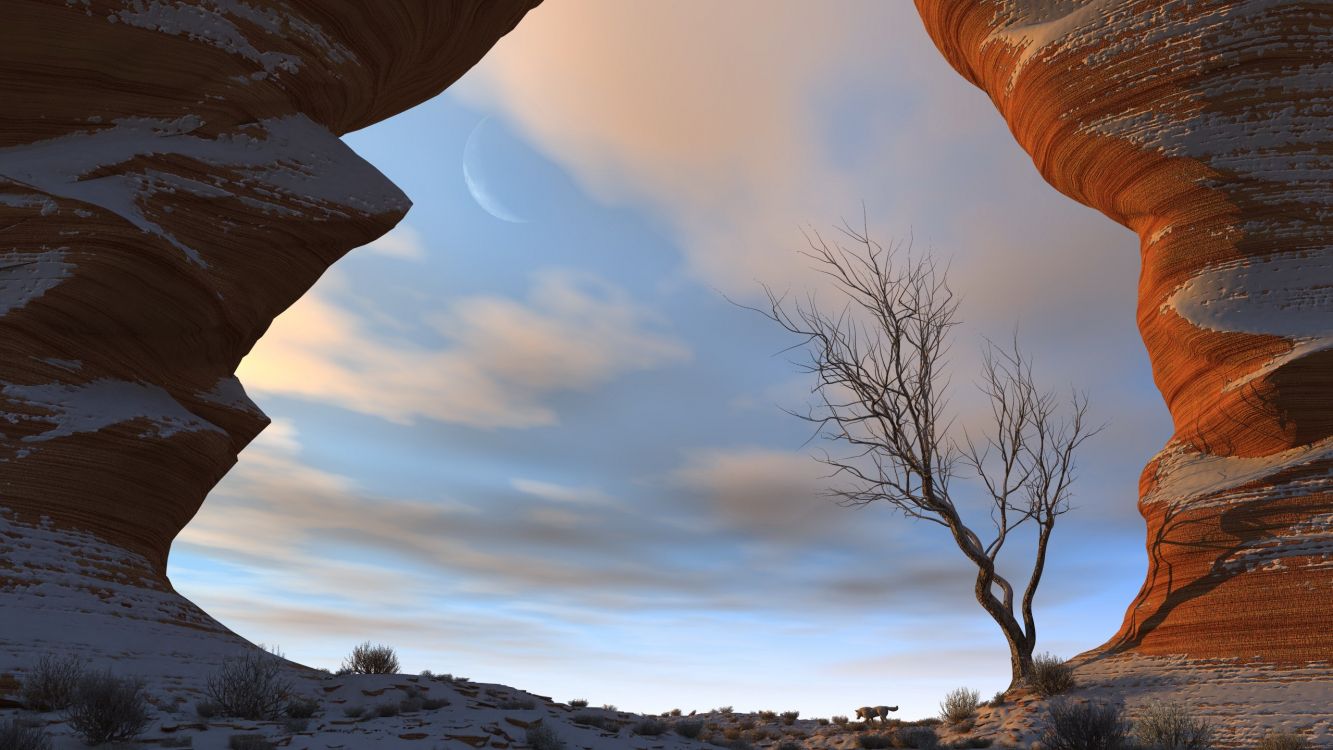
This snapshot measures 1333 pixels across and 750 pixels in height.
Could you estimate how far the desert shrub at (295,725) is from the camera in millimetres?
7523

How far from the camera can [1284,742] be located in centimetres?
1012

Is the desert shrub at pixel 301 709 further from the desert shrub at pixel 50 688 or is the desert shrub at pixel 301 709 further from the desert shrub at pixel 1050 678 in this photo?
the desert shrub at pixel 1050 678

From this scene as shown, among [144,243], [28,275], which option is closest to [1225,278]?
[144,243]

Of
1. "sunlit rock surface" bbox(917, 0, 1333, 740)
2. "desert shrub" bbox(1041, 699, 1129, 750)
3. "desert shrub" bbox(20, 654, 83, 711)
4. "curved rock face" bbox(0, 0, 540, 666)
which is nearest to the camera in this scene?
"desert shrub" bbox(20, 654, 83, 711)

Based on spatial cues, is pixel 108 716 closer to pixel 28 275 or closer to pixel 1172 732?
pixel 28 275

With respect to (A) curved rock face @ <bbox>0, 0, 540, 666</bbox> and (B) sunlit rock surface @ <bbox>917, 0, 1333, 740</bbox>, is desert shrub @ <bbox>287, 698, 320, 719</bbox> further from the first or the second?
(B) sunlit rock surface @ <bbox>917, 0, 1333, 740</bbox>

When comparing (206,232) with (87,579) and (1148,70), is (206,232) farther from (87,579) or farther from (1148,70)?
(1148,70)

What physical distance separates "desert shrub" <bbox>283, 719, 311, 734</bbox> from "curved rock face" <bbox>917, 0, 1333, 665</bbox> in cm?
1202

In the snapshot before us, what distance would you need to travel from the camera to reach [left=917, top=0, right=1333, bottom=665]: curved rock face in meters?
12.3

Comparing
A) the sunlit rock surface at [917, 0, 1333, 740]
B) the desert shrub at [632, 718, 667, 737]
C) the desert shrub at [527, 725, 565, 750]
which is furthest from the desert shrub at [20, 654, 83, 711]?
the sunlit rock surface at [917, 0, 1333, 740]

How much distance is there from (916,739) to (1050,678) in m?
2.74

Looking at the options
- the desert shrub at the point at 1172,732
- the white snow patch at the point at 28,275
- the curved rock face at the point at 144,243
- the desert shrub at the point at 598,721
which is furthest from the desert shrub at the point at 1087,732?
the white snow patch at the point at 28,275

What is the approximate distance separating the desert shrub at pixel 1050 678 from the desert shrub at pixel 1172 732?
1.82 m

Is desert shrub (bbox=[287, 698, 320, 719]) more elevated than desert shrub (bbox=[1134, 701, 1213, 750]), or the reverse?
desert shrub (bbox=[1134, 701, 1213, 750])
